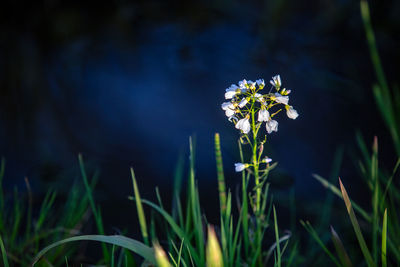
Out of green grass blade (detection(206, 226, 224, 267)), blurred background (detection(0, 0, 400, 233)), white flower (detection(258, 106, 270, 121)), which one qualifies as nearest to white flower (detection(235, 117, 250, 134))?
white flower (detection(258, 106, 270, 121))

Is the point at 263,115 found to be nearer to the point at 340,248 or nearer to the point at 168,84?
the point at 340,248

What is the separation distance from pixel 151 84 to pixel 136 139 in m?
0.44

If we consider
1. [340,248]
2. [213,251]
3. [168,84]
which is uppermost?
[168,84]

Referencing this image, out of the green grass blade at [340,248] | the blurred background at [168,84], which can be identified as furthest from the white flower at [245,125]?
the blurred background at [168,84]

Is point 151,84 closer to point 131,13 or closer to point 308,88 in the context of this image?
point 131,13

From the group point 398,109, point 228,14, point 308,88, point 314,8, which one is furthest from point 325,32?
point 398,109

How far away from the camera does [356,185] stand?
61.9 inches

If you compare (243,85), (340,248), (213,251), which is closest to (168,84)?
(243,85)

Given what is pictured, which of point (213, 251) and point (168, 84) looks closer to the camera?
point (213, 251)

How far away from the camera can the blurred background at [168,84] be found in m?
1.71

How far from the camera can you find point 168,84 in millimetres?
2170

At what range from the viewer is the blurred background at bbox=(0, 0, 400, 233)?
1707mm

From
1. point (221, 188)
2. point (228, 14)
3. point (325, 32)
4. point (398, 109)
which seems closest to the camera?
point (221, 188)

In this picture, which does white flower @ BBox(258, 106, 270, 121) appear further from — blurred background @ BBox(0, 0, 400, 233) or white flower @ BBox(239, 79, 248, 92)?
blurred background @ BBox(0, 0, 400, 233)
